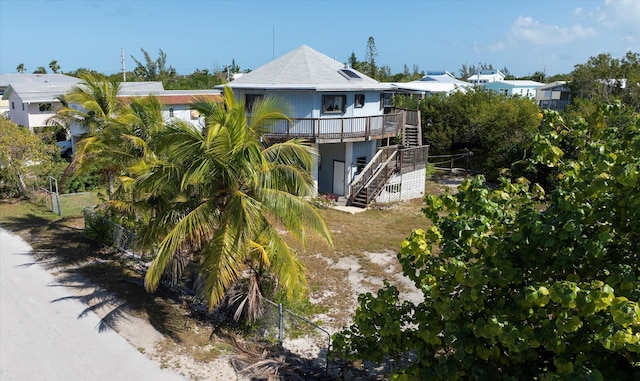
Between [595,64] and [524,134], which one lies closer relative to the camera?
[524,134]

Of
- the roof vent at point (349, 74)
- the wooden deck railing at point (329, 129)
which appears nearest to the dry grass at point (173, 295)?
the wooden deck railing at point (329, 129)

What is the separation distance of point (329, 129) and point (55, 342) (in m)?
14.4

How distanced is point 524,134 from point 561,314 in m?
24.6

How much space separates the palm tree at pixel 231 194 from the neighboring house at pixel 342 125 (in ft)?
34.4

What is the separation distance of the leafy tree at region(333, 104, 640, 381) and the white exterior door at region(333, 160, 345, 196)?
1742cm

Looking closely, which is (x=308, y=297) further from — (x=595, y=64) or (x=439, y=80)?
(x=439, y=80)

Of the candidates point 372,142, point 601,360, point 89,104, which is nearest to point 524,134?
point 372,142

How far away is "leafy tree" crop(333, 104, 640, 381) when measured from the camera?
5000mm

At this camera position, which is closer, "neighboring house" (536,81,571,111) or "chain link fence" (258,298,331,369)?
"chain link fence" (258,298,331,369)

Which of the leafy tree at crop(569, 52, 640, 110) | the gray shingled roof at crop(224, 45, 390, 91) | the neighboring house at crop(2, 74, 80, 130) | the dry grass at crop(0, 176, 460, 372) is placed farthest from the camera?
the neighboring house at crop(2, 74, 80, 130)

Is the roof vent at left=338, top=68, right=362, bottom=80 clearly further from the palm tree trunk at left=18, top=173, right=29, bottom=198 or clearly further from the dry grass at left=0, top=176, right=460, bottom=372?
the palm tree trunk at left=18, top=173, right=29, bottom=198

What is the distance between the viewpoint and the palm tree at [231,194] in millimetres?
9672

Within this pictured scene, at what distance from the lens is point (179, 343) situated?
35.8 feet

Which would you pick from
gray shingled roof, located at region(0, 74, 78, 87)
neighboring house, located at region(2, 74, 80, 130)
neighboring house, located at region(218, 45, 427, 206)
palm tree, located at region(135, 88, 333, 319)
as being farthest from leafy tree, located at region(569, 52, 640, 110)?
gray shingled roof, located at region(0, 74, 78, 87)
